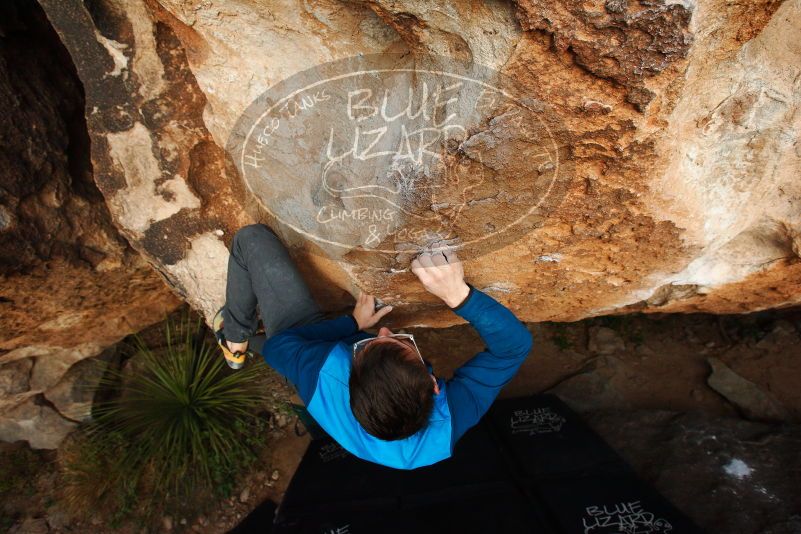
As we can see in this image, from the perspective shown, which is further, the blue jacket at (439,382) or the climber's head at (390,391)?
the blue jacket at (439,382)

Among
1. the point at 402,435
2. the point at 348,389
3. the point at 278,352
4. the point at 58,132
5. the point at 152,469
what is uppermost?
the point at 58,132

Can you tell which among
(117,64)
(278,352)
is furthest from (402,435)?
(117,64)

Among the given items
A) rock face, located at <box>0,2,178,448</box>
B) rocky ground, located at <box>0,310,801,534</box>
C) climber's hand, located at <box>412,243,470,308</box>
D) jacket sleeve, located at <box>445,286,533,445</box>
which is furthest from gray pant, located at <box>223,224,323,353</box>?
rocky ground, located at <box>0,310,801,534</box>

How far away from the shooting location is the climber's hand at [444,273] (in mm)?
1740

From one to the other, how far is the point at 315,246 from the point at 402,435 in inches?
31.0

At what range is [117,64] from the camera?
1.62 metres

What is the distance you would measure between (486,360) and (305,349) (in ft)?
2.15

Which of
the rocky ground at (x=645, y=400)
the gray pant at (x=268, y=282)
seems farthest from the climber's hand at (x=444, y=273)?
the rocky ground at (x=645, y=400)

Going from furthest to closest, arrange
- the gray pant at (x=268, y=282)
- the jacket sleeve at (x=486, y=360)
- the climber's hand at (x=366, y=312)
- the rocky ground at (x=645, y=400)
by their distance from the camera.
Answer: the rocky ground at (x=645, y=400) → the climber's hand at (x=366, y=312) → the gray pant at (x=268, y=282) → the jacket sleeve at (x=486, y=360)

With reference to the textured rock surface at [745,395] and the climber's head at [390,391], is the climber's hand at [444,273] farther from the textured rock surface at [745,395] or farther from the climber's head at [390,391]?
the textured rock surface at [745,395]

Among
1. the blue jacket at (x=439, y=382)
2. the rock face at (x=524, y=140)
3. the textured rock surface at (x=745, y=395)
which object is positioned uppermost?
the rock face at (x=524, y=140)

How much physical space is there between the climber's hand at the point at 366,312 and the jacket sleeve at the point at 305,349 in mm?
80

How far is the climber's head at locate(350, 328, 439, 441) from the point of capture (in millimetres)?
1390

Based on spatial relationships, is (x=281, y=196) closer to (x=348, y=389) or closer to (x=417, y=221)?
(x=417, y=221)
